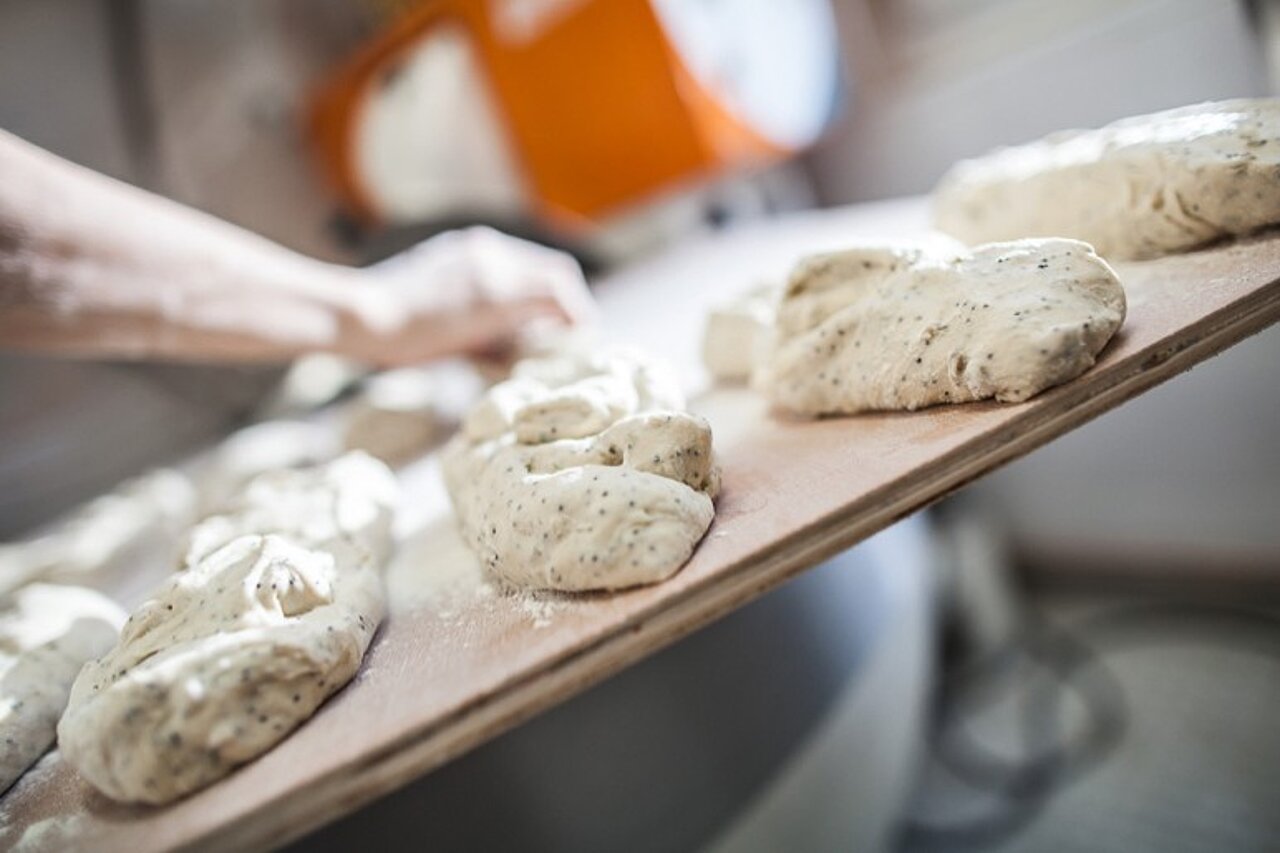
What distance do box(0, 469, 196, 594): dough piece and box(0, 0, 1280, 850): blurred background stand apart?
620 millimetres

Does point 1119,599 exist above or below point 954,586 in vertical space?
below

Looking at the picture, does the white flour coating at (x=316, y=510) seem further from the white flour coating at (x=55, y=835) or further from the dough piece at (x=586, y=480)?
the white flour coating at (x=55, y=835)

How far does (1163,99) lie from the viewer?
5.63ft

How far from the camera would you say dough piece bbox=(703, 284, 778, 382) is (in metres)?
1.17

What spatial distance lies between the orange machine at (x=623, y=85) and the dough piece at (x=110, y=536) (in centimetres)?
105

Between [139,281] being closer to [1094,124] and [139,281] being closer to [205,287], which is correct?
[205,287]

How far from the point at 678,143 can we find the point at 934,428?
1189 mm

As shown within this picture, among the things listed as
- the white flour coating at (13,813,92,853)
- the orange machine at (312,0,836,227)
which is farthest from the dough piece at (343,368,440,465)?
the white flour coating at (13,813,92,853)

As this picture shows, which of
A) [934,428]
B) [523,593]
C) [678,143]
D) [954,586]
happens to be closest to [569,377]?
[523,593]

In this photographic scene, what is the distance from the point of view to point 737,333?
1.19m

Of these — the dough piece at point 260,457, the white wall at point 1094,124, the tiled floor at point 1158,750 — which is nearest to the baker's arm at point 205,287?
the dough piece at point 260,457

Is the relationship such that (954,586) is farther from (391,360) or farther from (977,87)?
(391,360)

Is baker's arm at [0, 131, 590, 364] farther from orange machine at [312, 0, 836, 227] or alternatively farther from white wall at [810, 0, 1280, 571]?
white wall at [810, 0, 1280, 571]

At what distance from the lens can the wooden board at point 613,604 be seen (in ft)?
1.91
